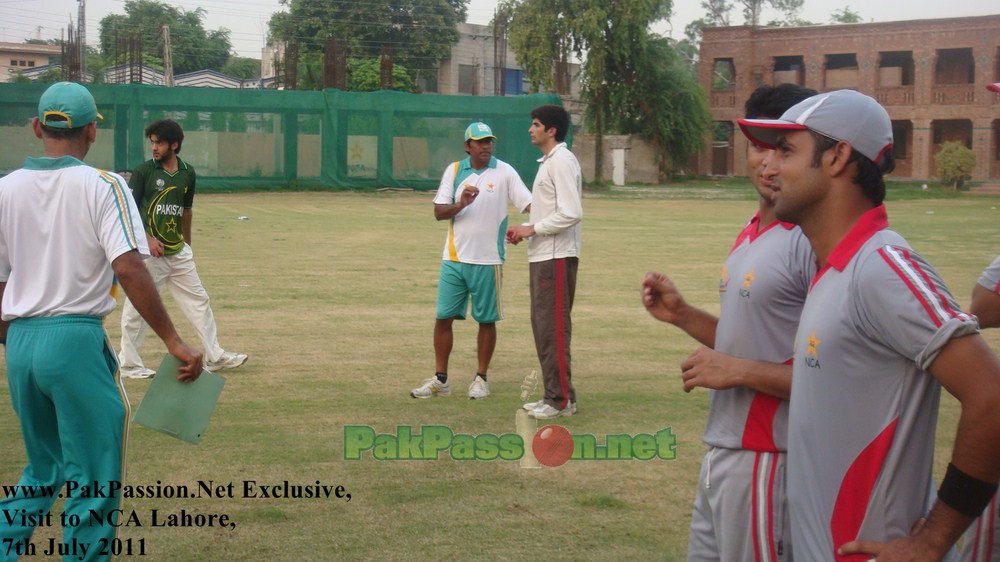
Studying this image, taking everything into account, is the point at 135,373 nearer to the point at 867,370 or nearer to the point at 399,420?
the point at 399,420

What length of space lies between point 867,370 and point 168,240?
744 centimetres

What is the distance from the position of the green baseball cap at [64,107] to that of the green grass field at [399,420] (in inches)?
81.8

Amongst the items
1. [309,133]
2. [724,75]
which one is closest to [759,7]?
[724,75]

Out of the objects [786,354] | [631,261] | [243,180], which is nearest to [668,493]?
[786,354]

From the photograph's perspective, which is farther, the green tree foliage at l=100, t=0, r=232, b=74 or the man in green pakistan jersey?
the green tree foliage at l=100, t=0, r=232, b=74

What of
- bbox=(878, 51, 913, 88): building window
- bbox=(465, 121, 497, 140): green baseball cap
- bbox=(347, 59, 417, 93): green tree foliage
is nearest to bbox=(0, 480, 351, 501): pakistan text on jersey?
bbox=(465, 121, 497, 140): green baseball cap

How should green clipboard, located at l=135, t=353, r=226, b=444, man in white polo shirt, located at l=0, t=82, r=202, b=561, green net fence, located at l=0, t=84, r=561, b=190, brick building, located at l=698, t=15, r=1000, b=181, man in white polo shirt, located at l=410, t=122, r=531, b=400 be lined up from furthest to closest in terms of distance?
1. brick building, located at l=698, t=15, r=1000, b=181
2. green net fence, located at l=0, t=84, r=561, b=190
3. man in white polo shirt, located at l=410, t=122, r=531, b=400
4. green clipboard, located at l=135, t=353, r=226, b=444
5. man in white polo shirt, located at l=0, t=82, r=202, b=561

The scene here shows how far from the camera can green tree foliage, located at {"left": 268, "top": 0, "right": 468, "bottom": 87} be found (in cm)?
6975

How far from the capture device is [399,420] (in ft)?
24.8

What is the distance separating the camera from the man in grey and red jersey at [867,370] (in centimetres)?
242

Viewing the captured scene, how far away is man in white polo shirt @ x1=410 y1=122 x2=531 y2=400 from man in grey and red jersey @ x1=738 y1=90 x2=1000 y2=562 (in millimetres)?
5660

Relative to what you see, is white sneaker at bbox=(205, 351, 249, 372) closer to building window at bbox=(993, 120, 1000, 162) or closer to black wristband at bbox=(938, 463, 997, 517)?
black wristband at bbox=(938, 463, 997, 517)

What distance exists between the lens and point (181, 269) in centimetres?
912

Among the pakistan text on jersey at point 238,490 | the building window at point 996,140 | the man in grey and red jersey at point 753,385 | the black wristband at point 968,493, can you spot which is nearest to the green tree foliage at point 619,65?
the building window at point 996,140
